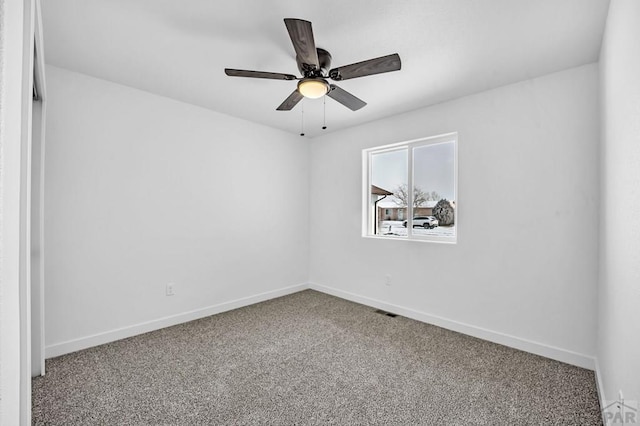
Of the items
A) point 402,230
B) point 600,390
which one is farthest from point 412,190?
point 600,390

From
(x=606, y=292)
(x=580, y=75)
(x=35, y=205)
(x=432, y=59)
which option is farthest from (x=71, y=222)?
(x=580, y=75)

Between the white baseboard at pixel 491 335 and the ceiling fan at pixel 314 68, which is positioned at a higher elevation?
the ceiling fan at pixel 314 68

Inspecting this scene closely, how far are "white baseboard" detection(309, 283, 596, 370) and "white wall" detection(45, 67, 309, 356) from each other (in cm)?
151

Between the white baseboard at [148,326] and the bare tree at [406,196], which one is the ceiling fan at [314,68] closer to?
the bare tree at [406,196]

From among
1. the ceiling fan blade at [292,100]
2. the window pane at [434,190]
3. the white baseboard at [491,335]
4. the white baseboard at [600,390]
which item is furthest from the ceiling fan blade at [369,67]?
the white baseboard at [491,335]

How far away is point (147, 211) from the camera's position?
3059 mm

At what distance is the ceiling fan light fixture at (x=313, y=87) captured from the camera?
2047 millimetres

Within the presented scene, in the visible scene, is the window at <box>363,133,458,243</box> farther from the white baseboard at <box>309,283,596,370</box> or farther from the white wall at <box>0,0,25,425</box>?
the white wall at <box>0,0,25,425</box>

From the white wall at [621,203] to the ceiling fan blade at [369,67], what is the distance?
1.06 m

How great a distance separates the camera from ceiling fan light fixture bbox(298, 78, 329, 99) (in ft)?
6.72

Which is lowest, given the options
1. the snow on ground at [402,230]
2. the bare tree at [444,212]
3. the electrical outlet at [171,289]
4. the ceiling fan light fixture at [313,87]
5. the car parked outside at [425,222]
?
the electrical outlet at [171,289]

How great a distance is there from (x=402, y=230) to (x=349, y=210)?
802 mm

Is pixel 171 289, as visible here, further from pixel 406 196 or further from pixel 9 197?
pixel 406 196

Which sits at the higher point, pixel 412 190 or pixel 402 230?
pixel 412 190
